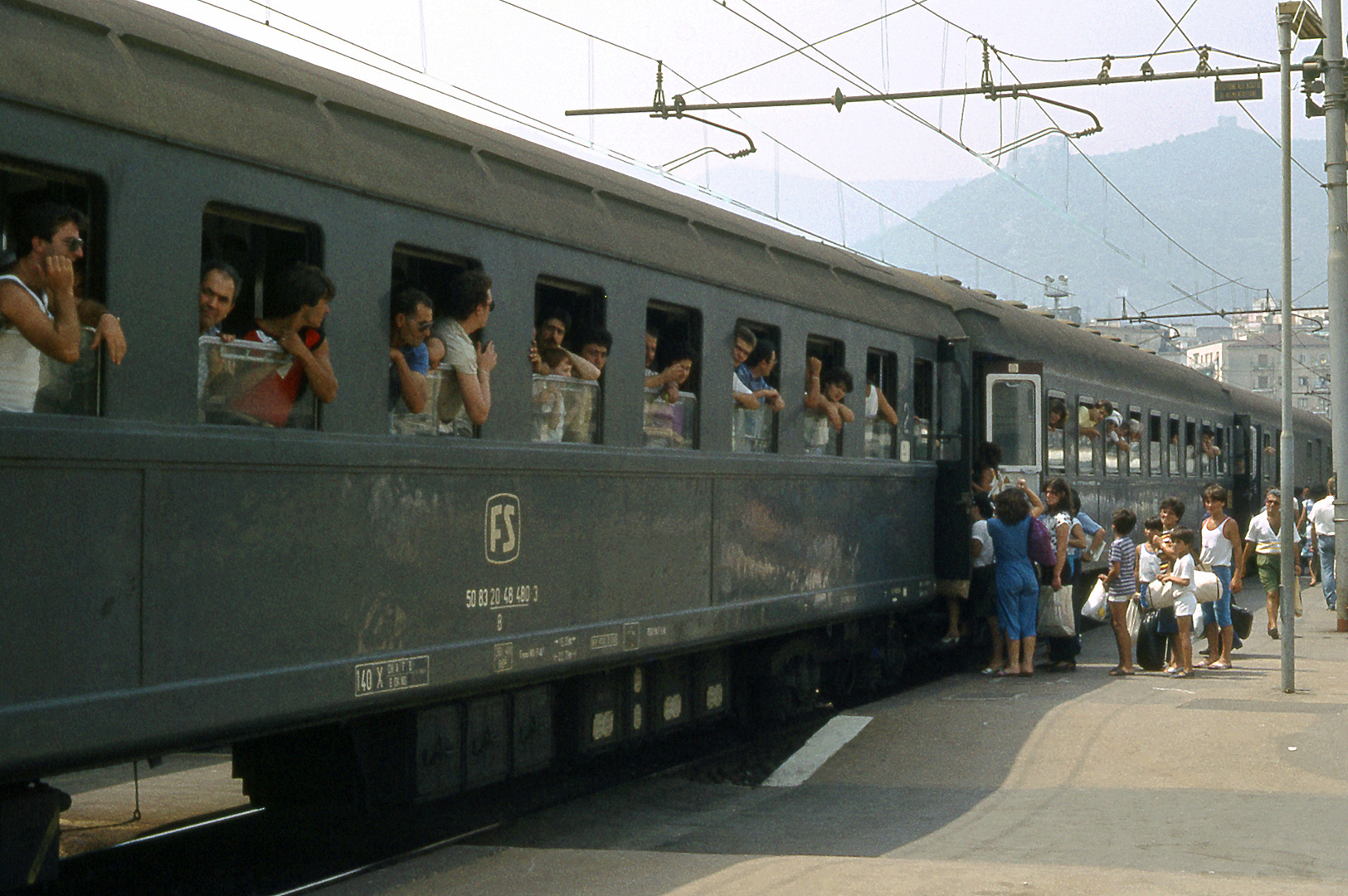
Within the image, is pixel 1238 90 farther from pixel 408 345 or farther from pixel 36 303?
pixel 36 303

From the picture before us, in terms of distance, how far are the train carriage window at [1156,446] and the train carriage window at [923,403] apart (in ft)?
29.0

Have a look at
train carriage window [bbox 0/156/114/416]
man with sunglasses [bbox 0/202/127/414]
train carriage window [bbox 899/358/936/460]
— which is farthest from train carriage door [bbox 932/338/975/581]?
man with sunglasses [bbox 0/202/127/414]

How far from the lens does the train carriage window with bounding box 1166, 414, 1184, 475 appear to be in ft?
72.6

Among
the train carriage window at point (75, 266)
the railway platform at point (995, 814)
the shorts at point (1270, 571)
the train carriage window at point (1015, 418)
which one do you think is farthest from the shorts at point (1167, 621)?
the train carriage window at point (75, 266)

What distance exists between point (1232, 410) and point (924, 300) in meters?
16.2

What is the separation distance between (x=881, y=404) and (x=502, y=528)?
17.0 feet

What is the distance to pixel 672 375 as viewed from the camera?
28.6ft

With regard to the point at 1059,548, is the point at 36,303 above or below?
above

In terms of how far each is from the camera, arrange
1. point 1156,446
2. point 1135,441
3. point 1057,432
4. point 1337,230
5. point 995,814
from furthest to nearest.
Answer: point 1156,446
point 1135,441
point 1337,230
point 1057,432
point 995,814

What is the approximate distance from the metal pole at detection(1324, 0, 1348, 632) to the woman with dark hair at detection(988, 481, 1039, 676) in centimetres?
672

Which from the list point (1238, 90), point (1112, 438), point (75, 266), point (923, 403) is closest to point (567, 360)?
point (75, 266)

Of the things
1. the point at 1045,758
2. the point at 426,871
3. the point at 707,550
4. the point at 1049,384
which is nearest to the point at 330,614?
the point at 426,871

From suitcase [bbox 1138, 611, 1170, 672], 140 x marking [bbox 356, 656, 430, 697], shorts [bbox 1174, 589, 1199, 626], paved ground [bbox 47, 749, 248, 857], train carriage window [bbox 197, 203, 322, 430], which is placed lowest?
paved ground [bbox 47, 749, 248, 857]

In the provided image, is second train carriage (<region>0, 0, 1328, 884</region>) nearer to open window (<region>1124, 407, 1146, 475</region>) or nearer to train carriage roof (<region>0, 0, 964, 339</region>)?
train carriage roof (<region>0, 0, 964, 339</region>)
